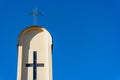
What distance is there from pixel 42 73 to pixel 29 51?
7.25ft

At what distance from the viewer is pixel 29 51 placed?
27578 millimetres

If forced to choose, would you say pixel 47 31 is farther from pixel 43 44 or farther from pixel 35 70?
pixel 35 70

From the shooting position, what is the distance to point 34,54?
89.8 ft

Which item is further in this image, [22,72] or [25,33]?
[25,33]

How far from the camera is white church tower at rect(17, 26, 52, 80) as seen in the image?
86.6 feet

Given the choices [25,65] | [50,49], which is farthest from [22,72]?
[50,49]

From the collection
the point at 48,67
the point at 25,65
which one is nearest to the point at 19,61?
the point at 25,65

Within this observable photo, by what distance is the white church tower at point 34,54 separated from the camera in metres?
26.4

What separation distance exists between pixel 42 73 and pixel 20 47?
284 centimetres

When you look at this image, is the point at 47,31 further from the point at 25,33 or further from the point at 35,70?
the point at 35,70

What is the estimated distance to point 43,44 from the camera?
2794 cm

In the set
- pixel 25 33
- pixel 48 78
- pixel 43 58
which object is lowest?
pixel 48 78

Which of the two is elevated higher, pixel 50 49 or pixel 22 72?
pixel 50 49

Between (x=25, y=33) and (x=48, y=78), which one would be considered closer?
(x=48, y=78)
